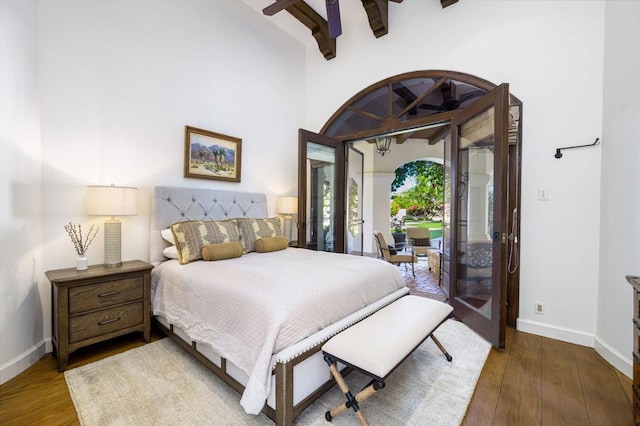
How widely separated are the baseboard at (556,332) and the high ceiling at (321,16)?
3.65 m

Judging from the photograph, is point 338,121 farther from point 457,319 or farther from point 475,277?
point 457,319

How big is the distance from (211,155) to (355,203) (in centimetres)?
290

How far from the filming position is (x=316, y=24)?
4.05 meters

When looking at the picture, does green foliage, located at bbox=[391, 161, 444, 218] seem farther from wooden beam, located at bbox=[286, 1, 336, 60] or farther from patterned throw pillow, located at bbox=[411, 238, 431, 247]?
wooden beam, located at bbox=[286, 1, 336, 60]

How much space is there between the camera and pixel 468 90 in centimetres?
320

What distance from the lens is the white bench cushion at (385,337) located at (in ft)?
4.60

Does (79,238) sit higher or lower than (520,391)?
higher

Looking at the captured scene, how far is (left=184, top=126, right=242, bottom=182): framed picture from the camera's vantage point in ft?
10.3

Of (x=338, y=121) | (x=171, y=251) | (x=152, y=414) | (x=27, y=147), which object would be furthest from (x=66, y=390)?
(x=338, y=121)

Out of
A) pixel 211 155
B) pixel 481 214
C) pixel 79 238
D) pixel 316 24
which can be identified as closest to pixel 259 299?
pixel 79 238

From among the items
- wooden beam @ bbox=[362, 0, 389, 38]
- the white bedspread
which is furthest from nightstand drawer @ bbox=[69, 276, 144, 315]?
wooden beam @ bbox=[362, 0, 389, 38]

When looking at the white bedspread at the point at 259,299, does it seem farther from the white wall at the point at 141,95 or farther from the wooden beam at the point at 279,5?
the wooden beam at the point at 279,5

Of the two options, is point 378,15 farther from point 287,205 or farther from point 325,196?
point 287,205

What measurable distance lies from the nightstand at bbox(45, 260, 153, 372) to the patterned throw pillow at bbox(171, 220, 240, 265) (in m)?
0.31
